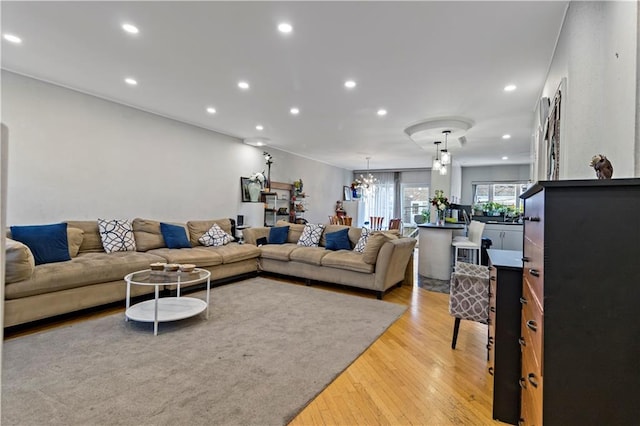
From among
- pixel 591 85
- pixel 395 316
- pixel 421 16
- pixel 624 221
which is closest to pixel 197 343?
pixel 395 316

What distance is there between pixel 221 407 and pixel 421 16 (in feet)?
10.1

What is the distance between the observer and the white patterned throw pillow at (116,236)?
4.11 metres

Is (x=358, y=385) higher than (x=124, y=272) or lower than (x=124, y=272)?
lower

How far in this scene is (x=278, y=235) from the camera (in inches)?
225

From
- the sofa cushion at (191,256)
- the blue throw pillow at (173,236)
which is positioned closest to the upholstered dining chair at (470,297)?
the sofa cushion at (191,256)

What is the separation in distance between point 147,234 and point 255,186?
2.47 metres

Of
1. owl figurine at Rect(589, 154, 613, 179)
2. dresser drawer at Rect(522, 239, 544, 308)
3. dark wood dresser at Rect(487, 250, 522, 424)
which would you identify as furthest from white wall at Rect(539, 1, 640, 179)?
dark wood dresser at Rect(487, 250, 522, 424)

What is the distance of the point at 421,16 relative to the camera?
2369 millimetres

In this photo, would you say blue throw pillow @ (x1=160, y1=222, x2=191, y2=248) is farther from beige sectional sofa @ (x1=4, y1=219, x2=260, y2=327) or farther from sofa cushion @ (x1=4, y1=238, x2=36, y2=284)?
sofa cushion @ (x1=4, y1=238, x2=36, y2=284)

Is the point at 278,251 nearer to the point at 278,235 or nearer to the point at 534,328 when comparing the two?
the point at 278,235

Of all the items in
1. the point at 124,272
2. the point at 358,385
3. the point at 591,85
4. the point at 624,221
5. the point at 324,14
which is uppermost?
the point at 324,14

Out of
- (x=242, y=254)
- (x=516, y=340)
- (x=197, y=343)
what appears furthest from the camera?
(x=242, y=254)

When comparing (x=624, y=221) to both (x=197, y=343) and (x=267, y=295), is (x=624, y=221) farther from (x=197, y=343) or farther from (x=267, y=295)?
(x=267, y=295)

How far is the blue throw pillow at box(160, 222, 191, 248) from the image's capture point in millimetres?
4719
